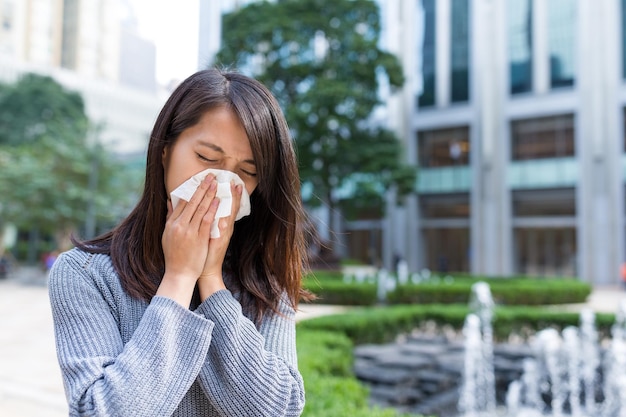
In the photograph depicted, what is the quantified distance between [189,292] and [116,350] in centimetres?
15

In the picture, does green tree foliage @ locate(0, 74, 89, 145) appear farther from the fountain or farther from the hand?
the hand

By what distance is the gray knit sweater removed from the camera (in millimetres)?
858

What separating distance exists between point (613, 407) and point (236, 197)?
21.4ft

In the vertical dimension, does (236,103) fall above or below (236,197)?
above

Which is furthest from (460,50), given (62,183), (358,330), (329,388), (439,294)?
(329,388)

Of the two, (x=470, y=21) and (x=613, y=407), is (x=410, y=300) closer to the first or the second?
(x=613, y=407)

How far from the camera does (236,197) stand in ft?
3.35

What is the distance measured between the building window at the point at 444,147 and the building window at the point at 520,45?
2.91m

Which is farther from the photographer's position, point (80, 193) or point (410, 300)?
point (80, 193)

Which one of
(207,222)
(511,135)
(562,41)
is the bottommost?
(207,222)

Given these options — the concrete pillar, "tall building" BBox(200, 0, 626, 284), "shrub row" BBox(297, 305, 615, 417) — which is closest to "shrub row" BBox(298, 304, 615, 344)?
"shrub row" BBox(297, 305, 615, 417)

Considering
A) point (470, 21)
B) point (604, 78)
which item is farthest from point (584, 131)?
point (470, 21)

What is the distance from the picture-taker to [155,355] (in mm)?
879

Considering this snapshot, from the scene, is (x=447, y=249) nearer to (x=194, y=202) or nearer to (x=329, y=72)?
(x=329, y=72)
